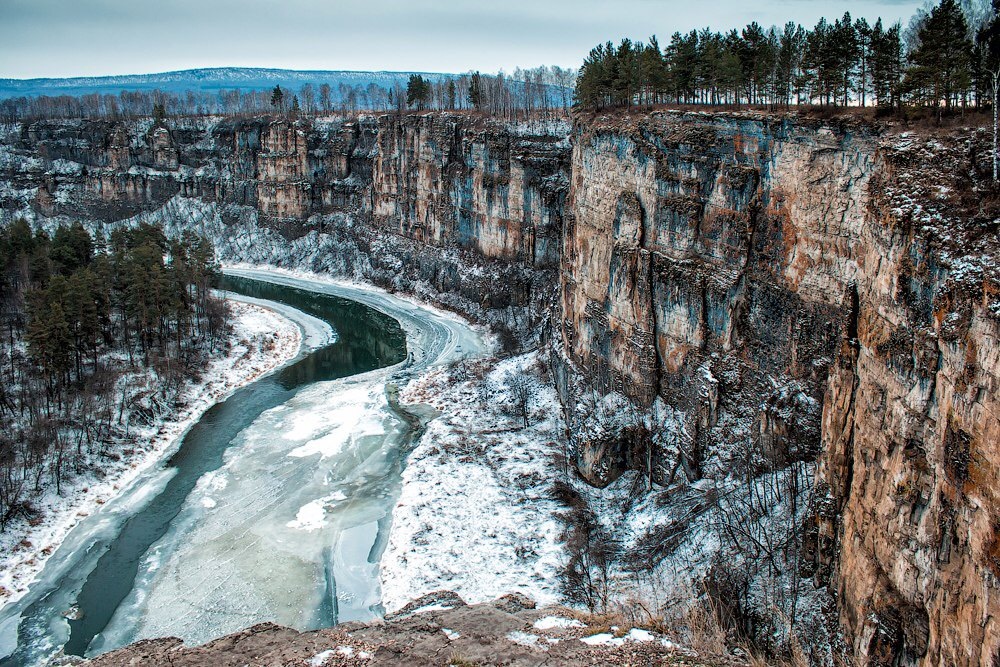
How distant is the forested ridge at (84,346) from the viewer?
3703cm

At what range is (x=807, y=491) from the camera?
80.2 ft

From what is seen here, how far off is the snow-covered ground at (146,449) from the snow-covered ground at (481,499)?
530 inches

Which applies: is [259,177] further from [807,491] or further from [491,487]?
[807,491]

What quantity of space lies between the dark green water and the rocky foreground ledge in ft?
35.1

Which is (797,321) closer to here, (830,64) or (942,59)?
(942,59)

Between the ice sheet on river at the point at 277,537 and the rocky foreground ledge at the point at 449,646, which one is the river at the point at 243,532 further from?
the rocky foreground ledge at the point at 449,646

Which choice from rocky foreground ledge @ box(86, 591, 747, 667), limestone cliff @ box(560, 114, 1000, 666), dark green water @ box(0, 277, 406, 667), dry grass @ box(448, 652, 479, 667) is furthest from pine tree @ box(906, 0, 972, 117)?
dark green water @ box(0, 277, 406, 667)

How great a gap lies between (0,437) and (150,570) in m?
12.7

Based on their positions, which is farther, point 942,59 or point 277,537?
point 277,537

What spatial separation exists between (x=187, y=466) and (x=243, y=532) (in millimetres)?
8596

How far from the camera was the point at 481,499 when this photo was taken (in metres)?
33.8

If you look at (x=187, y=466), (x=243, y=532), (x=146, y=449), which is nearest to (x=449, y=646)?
(x=243, y=532)

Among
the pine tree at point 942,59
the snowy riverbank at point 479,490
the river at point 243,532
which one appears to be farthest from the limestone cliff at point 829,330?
the river at point 243,532

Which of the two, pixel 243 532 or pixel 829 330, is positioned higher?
pixel 829 330
